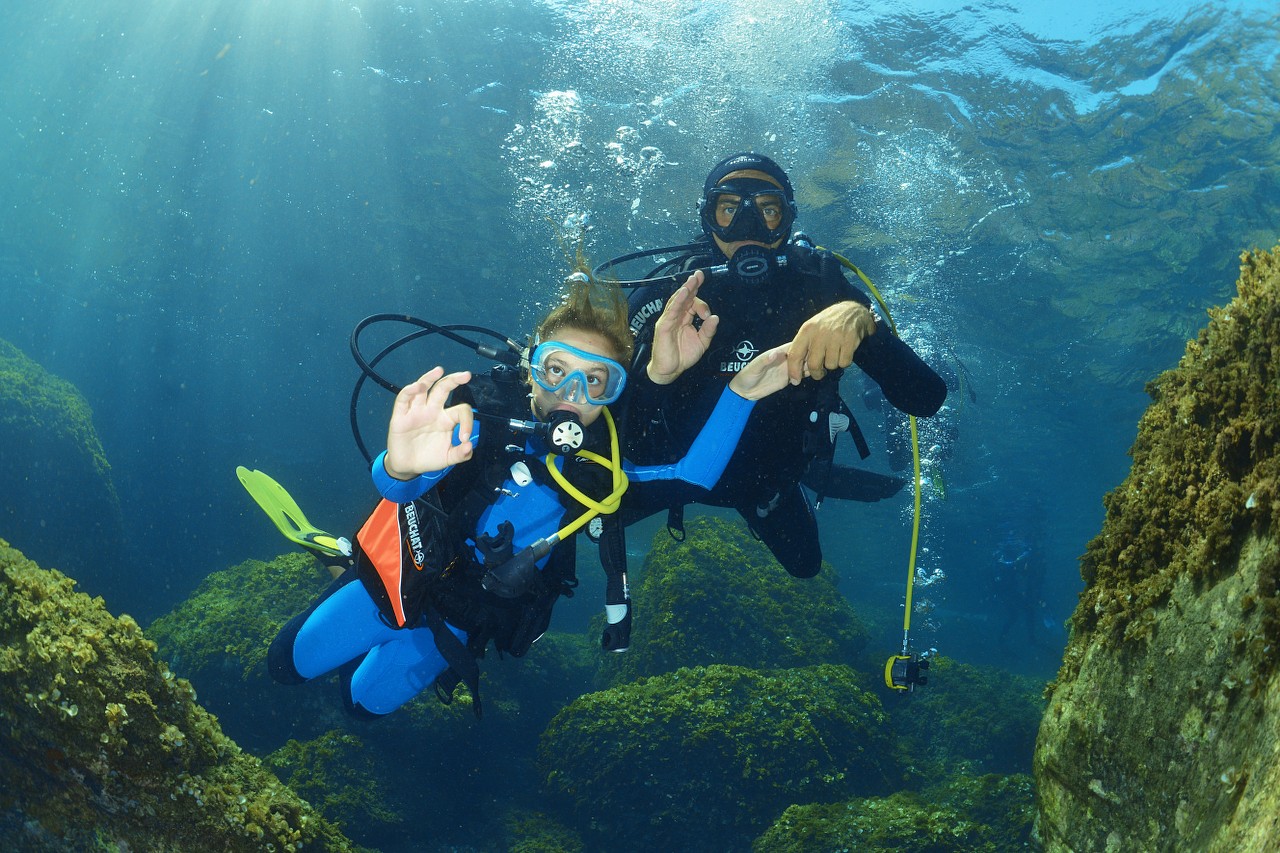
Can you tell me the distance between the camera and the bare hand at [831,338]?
3113mm

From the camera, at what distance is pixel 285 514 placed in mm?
5367

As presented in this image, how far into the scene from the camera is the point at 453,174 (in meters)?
18.8

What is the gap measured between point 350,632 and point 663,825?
14.6ft

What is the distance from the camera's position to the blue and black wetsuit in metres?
3.85

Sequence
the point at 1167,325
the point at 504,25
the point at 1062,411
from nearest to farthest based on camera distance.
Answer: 1. the point at 504,25
2. the point at 1167,325
3. the point at 1062,411

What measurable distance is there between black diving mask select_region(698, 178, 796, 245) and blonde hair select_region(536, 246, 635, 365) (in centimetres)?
129

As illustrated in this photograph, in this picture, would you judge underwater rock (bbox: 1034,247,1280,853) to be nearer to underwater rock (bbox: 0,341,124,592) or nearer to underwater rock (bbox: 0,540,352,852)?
underwater rock (bbox: 0,540,352,852)

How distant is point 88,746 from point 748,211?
506 centimetres

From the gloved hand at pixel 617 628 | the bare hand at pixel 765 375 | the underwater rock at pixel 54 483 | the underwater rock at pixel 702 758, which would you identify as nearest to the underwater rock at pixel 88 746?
the gloved hand at pixel 617 628

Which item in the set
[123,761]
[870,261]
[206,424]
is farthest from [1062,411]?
[206,424]

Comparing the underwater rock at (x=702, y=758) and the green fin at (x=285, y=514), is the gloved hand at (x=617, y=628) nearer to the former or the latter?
the green fin at (x=285, y=514)

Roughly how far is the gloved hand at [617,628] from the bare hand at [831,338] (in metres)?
1.77

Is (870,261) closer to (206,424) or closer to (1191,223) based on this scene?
(1191,223)

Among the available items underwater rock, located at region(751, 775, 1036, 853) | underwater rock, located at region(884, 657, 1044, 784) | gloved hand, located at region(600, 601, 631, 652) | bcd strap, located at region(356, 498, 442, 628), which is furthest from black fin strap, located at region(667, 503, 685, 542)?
underwater rock, located at region(884, 657, 1044, 784)
